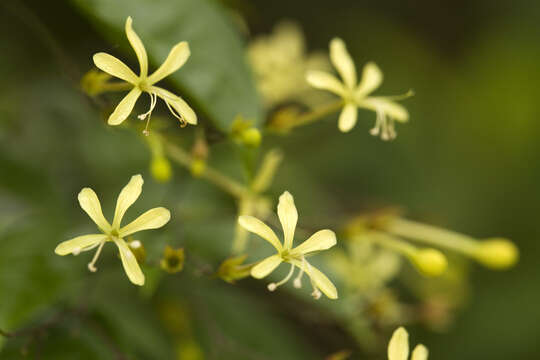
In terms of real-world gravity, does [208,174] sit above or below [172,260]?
above

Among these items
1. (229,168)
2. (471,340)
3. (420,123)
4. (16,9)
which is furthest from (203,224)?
(420,123)

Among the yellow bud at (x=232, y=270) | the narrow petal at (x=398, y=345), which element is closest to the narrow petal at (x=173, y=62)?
the yellow bud at (x=232, y=270)

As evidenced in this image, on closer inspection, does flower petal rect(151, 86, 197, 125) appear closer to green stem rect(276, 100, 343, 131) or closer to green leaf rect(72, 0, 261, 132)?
green leaf rect(72, 0, 261, 132)

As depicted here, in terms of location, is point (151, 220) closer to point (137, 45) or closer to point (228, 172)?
point (137, 45)

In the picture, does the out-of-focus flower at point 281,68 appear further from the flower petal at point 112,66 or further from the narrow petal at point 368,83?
Answer: the flower petal at point 112,66

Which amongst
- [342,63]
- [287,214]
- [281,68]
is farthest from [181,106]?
[281,68]

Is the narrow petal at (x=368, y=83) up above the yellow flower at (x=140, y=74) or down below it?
above
